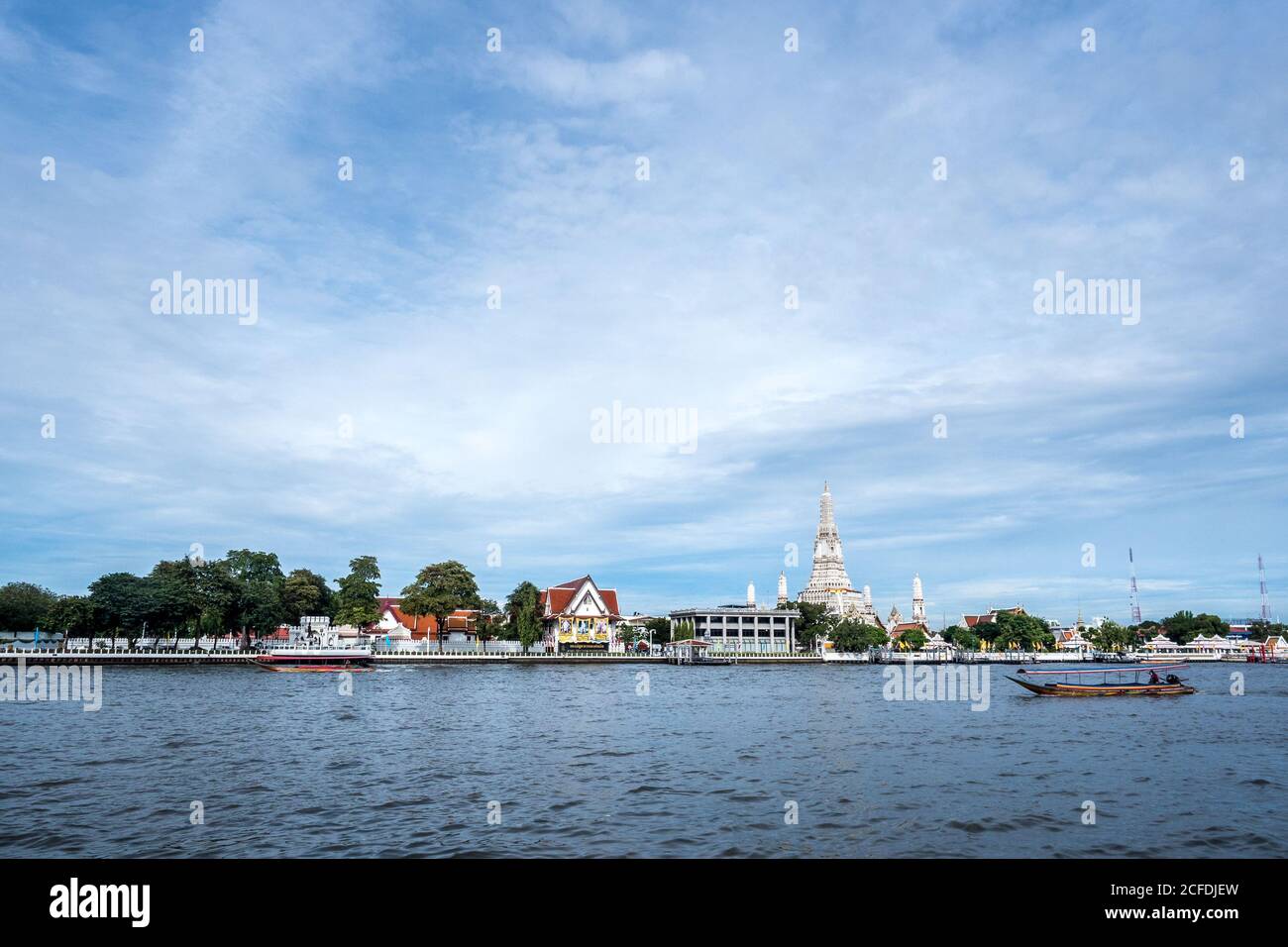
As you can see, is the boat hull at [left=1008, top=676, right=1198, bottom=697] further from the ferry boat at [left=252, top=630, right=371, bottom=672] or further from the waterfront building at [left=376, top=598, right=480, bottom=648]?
the waterfront building at [left=376, top=598, right=480, bottom=648]

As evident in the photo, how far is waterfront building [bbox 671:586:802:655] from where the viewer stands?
152250 millimetres

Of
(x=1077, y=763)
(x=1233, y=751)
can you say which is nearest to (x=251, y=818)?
(x=1077, y=763)

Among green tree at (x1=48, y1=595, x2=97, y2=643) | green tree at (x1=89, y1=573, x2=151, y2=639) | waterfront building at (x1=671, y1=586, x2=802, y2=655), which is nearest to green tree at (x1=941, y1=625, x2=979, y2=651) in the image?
waterfront building at (x1=671, y1=586, x2=802, y2=655)

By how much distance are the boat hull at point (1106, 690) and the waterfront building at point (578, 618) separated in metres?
73.2

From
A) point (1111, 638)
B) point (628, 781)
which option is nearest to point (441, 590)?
point (628, 781)

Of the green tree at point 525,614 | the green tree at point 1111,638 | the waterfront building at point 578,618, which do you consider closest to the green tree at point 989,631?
the green tree at point 1111,638

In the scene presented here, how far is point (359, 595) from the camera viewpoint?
112m

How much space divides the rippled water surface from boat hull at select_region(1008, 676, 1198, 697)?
12898 mm

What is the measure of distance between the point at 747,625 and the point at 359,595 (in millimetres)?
72075

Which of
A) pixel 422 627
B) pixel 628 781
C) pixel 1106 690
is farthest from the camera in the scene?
pixel 422 627

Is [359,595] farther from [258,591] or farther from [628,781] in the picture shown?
[628,781]

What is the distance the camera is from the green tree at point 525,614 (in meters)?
112
